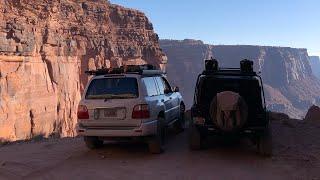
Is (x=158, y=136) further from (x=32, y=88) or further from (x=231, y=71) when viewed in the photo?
(x=32, y=88)

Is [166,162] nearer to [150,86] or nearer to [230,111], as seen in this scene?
[230,111]

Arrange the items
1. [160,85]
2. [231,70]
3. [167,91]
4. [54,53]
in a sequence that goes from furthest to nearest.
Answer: [54,53] → [167,91] → [160,85] → [231,70]

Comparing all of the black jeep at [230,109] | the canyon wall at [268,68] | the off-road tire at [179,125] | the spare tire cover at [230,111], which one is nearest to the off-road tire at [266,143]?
the black jeep at [230,109]

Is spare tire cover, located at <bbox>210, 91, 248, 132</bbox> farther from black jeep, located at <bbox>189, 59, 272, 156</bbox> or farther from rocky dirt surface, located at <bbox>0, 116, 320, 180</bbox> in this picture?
rocky dirt surface, located at <bbox>0, 116, 320, 180</bbox>

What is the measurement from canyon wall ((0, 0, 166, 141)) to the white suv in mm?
24647

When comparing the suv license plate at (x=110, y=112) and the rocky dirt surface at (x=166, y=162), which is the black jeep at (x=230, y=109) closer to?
the rocky dirt surface at (x=166, y=162)

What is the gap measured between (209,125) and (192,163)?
97cm

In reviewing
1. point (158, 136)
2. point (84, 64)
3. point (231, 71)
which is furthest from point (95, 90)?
point (84, 64)

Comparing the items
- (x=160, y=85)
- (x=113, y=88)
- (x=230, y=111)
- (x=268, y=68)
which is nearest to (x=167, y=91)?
(x=160, y=85)

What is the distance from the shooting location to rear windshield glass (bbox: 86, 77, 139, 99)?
9.45m

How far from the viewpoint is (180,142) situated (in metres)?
11.1

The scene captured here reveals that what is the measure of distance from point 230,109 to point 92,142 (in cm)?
334

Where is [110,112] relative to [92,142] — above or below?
above

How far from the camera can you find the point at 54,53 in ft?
139
